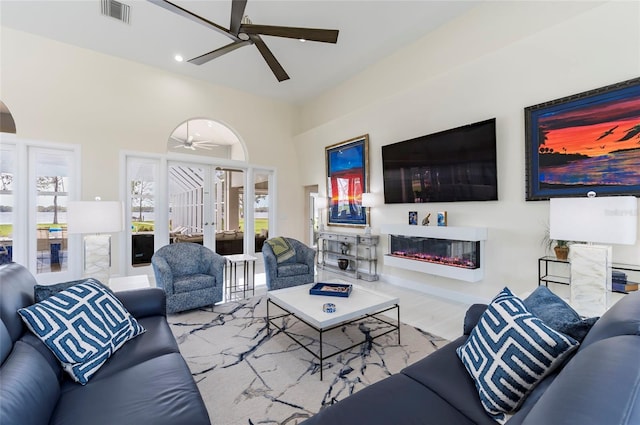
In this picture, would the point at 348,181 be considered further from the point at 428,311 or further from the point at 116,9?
the point at 116,9

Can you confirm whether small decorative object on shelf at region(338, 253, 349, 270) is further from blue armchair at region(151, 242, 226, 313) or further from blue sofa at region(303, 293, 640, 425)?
blue sofa at region(303, 293, 640, 425)

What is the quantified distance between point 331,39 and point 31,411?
11.4 feet

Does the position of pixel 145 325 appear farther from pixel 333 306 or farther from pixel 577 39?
pixel 577 39

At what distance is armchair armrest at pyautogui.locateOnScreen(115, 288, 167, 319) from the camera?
2.14m

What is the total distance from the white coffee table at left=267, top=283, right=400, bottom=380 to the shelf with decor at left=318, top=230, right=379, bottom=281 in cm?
220

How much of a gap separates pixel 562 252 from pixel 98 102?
6681 mm

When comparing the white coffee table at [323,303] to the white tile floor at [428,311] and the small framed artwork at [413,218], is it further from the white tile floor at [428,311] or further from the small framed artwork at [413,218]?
the small framed artwork at [413,218]

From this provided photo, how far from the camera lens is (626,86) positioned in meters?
2.61

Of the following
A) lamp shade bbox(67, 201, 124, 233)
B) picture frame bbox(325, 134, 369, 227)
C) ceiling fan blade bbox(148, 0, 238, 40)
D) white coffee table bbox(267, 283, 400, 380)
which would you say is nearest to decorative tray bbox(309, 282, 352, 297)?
white coffee table bbox(267, 283, 400, 380)

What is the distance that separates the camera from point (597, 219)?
6.79 ft

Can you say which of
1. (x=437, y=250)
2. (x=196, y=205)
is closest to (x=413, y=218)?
(x=437, y=250)

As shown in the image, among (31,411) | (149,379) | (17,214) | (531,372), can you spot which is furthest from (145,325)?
(17,214)

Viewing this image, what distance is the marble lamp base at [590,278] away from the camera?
2.18 meters

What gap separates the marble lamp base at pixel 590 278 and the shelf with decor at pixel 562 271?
297 millimetres
